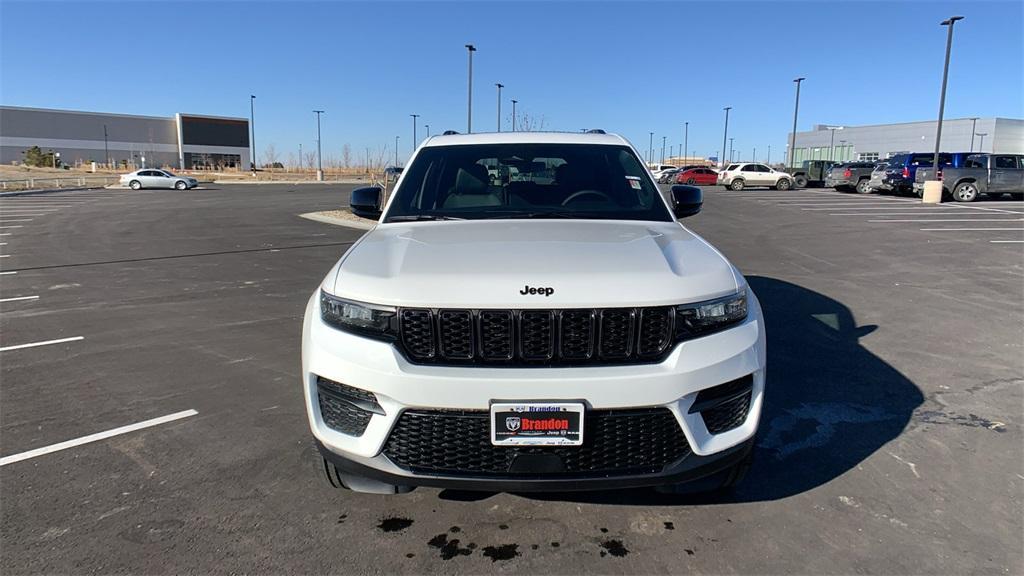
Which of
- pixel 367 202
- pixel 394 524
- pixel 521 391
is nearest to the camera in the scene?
pixel 521 391

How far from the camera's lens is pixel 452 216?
3826 mm

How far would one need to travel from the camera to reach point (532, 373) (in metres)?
2.50

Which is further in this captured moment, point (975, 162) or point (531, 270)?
point (975, 162)

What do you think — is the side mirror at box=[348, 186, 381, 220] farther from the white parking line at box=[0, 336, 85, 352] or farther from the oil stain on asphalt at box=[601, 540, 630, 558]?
the white parking line at box=[0, 336, 85, 352]

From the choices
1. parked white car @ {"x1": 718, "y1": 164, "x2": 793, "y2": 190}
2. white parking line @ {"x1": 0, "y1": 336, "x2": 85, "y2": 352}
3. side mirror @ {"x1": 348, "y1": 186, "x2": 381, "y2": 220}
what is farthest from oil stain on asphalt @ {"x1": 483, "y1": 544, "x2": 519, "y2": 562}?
parked white car @ {"x1": 718, "y1": 164, "x2": 793, "y2": 190}

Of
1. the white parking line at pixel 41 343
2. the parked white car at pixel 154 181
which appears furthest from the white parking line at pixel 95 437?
the parked white car at pixel 154 181

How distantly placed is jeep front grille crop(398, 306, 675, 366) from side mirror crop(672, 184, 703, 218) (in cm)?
191

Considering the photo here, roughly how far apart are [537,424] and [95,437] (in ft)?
9.83

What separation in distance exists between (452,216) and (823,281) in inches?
270

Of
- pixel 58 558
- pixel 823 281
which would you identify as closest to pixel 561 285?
pixel 58 558

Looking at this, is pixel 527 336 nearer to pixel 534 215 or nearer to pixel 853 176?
pixel 534 215

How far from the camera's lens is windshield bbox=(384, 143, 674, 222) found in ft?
12.9

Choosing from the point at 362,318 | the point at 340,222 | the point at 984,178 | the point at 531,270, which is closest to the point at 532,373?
the point at 531,270

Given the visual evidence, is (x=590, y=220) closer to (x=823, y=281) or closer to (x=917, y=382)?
(x=917, y=382)
